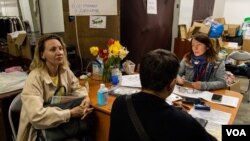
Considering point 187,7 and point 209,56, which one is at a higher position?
point 187,7

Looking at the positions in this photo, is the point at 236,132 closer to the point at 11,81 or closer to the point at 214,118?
the point at 214,118

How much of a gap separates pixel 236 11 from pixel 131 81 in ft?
15.9

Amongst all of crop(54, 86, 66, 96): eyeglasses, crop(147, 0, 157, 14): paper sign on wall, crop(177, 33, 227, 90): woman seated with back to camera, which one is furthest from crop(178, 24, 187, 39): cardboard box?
crop(54, 86, 66, 96): eyeglasses

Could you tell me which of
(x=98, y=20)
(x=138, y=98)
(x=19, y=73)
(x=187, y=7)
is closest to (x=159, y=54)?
(x=138, y=98)

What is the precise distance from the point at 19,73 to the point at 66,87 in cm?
92

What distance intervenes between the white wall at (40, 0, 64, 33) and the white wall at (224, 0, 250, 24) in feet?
15.1

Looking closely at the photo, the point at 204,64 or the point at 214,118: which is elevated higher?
the point at 204,64

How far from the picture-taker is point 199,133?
944mm

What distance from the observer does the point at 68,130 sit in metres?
1.58

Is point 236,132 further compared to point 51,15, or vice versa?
point 51,15

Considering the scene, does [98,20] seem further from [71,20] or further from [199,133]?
[199,133]

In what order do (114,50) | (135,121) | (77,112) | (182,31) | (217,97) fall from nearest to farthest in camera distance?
1. (135,121)
2. (77,112)
3. (217,97)
4. (114,50)
5. (182,31)

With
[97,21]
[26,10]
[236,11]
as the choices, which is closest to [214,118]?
[97,21]

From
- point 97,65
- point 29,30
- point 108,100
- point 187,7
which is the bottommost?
point 108,100
